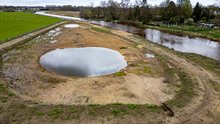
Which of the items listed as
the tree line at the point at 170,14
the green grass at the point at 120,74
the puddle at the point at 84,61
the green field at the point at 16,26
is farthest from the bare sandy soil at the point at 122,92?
the tree line at the point at 170,14

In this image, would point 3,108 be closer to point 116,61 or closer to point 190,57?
point 116,61

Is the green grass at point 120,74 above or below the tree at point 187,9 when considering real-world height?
below

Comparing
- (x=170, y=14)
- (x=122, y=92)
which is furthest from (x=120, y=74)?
(x=170, y=14)

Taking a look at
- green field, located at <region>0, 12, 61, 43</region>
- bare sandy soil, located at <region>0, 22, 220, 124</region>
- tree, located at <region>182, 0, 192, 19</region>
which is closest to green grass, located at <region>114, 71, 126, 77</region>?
bare sandy soil, located at <region>0, 22, 220, 124</region>

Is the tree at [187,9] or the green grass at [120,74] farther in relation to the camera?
the tree at [187,9]

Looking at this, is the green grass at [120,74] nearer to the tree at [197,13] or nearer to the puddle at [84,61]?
the puddle at [84,61]

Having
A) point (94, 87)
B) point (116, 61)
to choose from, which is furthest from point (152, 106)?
point (116, 61)

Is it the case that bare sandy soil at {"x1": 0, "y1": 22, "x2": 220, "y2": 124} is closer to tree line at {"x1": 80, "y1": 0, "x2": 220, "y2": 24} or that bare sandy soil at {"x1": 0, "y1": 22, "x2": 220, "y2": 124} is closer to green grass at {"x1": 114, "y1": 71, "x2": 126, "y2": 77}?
green grass at {"x1": 114, "y1": 71, "x2": 126, "y2": 77}

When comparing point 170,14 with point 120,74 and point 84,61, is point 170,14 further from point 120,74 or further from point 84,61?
point 120,74
